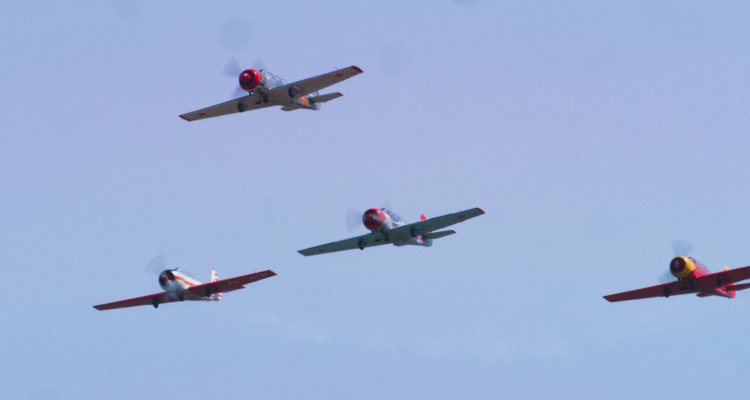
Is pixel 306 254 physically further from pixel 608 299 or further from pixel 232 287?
pixel 608 299

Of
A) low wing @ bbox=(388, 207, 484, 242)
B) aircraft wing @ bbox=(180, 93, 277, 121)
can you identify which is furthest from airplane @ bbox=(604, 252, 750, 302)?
aircraft wing @ bbox=(180, 93, 277, 121)

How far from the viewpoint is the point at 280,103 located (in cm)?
8419

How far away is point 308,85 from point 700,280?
27.4 metres

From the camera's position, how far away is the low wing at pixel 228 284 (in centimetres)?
7806

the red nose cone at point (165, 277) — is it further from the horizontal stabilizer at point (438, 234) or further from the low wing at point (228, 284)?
the horizontal stabilizer at point (438, 234)

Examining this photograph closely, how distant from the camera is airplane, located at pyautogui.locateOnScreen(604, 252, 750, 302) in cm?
7494

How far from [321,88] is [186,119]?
41.8 ft

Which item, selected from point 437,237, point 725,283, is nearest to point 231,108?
point 437,237

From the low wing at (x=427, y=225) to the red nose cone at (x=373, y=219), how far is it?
1.20m

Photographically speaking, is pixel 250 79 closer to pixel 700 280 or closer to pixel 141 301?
pixel 141 301

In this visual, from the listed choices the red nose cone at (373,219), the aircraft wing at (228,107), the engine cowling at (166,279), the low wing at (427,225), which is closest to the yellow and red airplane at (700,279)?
the low wing at (427,225)

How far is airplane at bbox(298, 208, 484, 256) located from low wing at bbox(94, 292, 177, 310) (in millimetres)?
13536

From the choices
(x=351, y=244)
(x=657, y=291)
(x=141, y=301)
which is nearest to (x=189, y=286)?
(x=141, y=301)

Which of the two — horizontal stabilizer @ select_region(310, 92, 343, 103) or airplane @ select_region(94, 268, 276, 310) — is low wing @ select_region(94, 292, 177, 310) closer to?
airplane @ select_region(94, 268, 276, 310)
